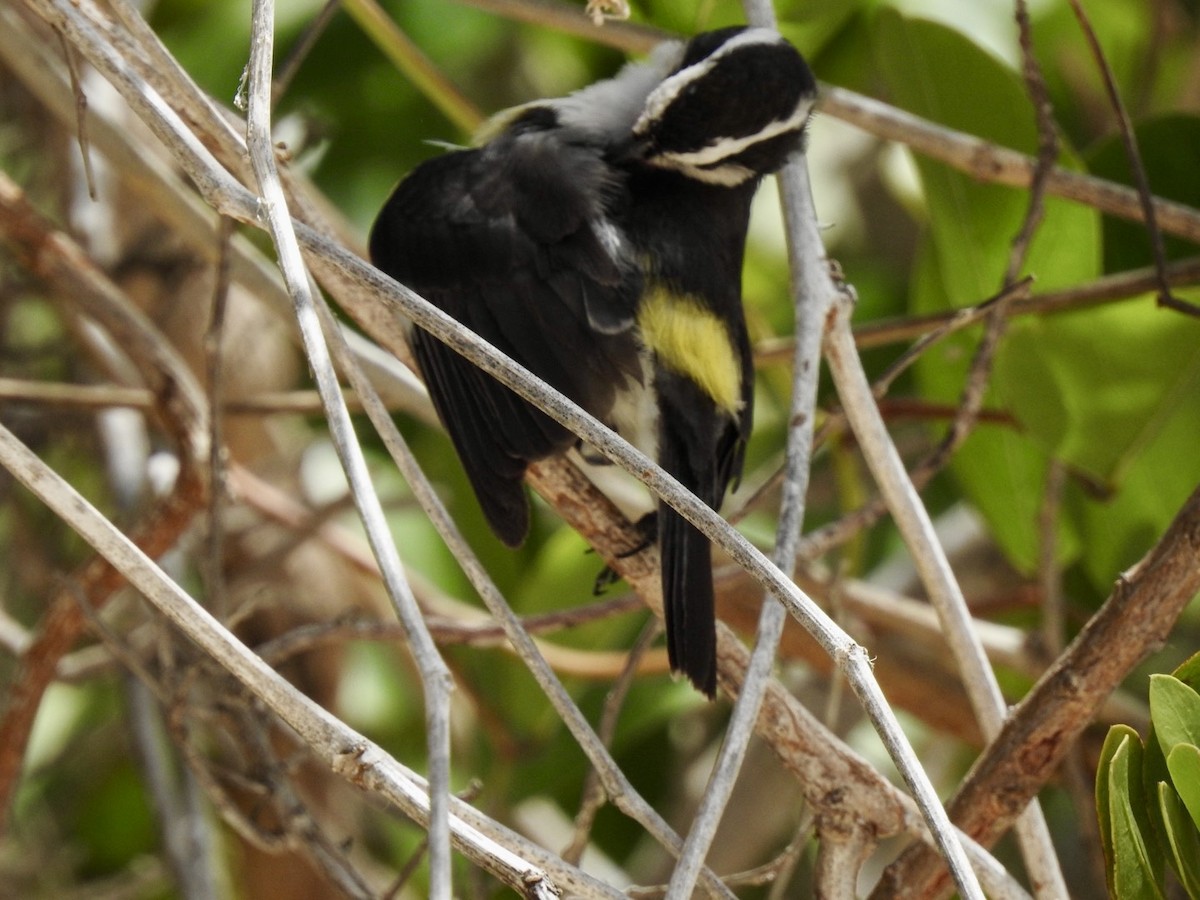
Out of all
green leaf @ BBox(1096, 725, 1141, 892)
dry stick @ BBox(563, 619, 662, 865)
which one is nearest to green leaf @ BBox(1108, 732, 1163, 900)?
green leaf @ BBox(1096, 725, 1141, 892)

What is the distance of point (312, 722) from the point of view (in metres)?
1.08

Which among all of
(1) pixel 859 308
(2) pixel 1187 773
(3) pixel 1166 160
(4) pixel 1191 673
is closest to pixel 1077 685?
(4) pixel 1191 673

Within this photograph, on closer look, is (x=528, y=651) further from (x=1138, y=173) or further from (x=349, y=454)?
(x=1138, y=173)

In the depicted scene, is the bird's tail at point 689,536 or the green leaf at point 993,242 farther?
the green leaf at point 993,242

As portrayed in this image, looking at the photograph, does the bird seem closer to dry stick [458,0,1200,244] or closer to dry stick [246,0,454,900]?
dry stick [458,0,1200,244]

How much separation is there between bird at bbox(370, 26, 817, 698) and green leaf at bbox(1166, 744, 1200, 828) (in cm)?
78

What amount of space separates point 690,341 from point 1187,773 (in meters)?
0.88

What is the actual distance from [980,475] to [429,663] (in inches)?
63.2

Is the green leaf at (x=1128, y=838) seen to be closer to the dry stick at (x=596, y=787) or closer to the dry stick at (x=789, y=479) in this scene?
the dry stick at (x=789, y=479)

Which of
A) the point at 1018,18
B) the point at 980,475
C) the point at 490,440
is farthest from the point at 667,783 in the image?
the point at 1018,18

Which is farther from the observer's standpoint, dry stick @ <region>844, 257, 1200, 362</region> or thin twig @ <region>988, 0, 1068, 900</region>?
dry stick @ <region>844, 257, 1200, 362</region>

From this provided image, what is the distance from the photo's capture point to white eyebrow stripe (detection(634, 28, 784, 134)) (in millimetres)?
1793

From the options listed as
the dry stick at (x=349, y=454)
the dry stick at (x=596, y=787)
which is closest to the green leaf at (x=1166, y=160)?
the dry stick at (x=596, y=787)

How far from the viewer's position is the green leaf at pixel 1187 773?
3.65 ft
